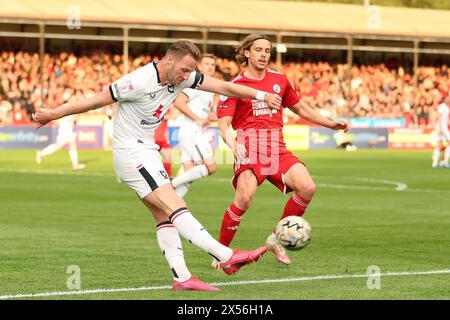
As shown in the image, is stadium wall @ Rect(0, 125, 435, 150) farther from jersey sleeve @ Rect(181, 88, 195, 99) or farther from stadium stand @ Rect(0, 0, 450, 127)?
jersey sleeve @ Rect(181, 88, 195, 99)

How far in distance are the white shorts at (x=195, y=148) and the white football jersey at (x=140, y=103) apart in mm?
9367

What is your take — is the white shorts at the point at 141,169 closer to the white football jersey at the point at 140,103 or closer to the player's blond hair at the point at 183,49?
the white football jersey at the point at 140,103

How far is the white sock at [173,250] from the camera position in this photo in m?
9.00

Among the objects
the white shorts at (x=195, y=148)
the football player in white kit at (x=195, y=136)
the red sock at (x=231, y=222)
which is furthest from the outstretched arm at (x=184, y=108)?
the red sock at (x=231, y=222)

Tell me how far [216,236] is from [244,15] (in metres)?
38.5

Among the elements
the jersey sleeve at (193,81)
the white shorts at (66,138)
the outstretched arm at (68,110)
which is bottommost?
the white shorts at (66,138)

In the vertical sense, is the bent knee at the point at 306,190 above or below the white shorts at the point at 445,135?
above

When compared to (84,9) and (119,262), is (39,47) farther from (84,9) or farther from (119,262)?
(119,262)

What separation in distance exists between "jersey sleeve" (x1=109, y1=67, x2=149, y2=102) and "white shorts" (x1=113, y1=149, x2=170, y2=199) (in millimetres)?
496

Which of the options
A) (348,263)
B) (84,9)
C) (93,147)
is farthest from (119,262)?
(84,9)

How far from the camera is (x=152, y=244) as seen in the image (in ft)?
41.5

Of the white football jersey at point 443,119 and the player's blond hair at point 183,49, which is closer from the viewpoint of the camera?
the player's blond hair at point 183,49

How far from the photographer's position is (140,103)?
8961mm

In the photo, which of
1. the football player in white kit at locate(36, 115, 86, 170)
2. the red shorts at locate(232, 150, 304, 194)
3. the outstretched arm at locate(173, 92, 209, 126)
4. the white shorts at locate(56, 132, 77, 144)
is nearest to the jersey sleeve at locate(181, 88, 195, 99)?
the outstretched arm at locate(173, 92, 209, 126)
